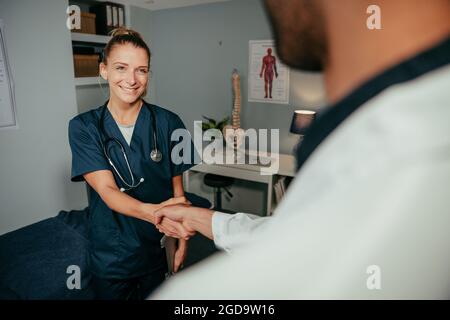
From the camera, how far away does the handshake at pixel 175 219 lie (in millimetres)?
1087

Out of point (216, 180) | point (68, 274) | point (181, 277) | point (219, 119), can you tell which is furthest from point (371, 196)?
point (219, 119)

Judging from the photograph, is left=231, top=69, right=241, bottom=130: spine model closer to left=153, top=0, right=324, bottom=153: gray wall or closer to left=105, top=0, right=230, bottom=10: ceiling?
left=153, top=0, right=324, bottom=153: gray wall

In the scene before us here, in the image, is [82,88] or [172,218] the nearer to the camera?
[172,218]

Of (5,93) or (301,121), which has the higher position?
(5,93)

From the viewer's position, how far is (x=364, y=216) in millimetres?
216

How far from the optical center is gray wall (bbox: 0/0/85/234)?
1.95 meters

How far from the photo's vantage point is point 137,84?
1.28 metres

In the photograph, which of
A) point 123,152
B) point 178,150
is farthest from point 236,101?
point 123,152

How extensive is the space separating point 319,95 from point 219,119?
1.07m

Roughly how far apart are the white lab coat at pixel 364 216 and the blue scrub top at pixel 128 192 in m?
1.05

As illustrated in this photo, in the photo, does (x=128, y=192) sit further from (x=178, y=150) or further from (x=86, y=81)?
(x=86, y=81)

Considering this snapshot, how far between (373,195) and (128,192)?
1.14 metres

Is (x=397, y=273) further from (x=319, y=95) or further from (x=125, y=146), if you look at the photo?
(x=319, y=95)

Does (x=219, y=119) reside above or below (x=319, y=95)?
below
